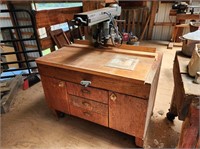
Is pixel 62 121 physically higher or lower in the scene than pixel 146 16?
lower

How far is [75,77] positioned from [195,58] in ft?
2.76

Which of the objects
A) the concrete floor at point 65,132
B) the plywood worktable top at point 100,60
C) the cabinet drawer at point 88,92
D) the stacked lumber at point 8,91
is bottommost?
the concrete floor at point 65,132

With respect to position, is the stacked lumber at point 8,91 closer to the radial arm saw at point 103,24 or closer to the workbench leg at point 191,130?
the radial arm saw at point 103,24

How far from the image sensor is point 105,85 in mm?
1122

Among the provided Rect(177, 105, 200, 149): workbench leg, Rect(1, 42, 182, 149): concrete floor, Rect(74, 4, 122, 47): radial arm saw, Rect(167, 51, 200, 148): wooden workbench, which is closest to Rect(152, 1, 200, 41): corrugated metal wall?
Rect(1, 42, 182, 149): concrete floor

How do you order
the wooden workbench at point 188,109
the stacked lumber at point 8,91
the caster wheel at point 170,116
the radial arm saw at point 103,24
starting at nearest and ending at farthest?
1. the wooden workbench at point 188,109
2. the radial arm saw at point 103,24
3. the caster wheel at point 170,116
4. the stacked lumber at point 8,91

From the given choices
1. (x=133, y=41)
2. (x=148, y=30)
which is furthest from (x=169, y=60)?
(x=148, y=30)

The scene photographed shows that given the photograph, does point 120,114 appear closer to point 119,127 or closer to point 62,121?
point 119,127

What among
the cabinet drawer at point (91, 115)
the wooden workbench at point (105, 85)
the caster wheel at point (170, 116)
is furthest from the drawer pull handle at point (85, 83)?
the caster wheel at point (170, 116)

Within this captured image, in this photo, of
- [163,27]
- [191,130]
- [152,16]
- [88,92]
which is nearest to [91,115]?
[88,92]

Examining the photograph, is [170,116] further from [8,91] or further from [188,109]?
[8,91]

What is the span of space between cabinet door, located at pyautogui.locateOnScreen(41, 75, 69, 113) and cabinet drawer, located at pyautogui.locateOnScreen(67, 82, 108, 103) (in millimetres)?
78

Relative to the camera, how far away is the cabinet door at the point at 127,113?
1.08 metres

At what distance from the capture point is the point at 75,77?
122 centimetres
